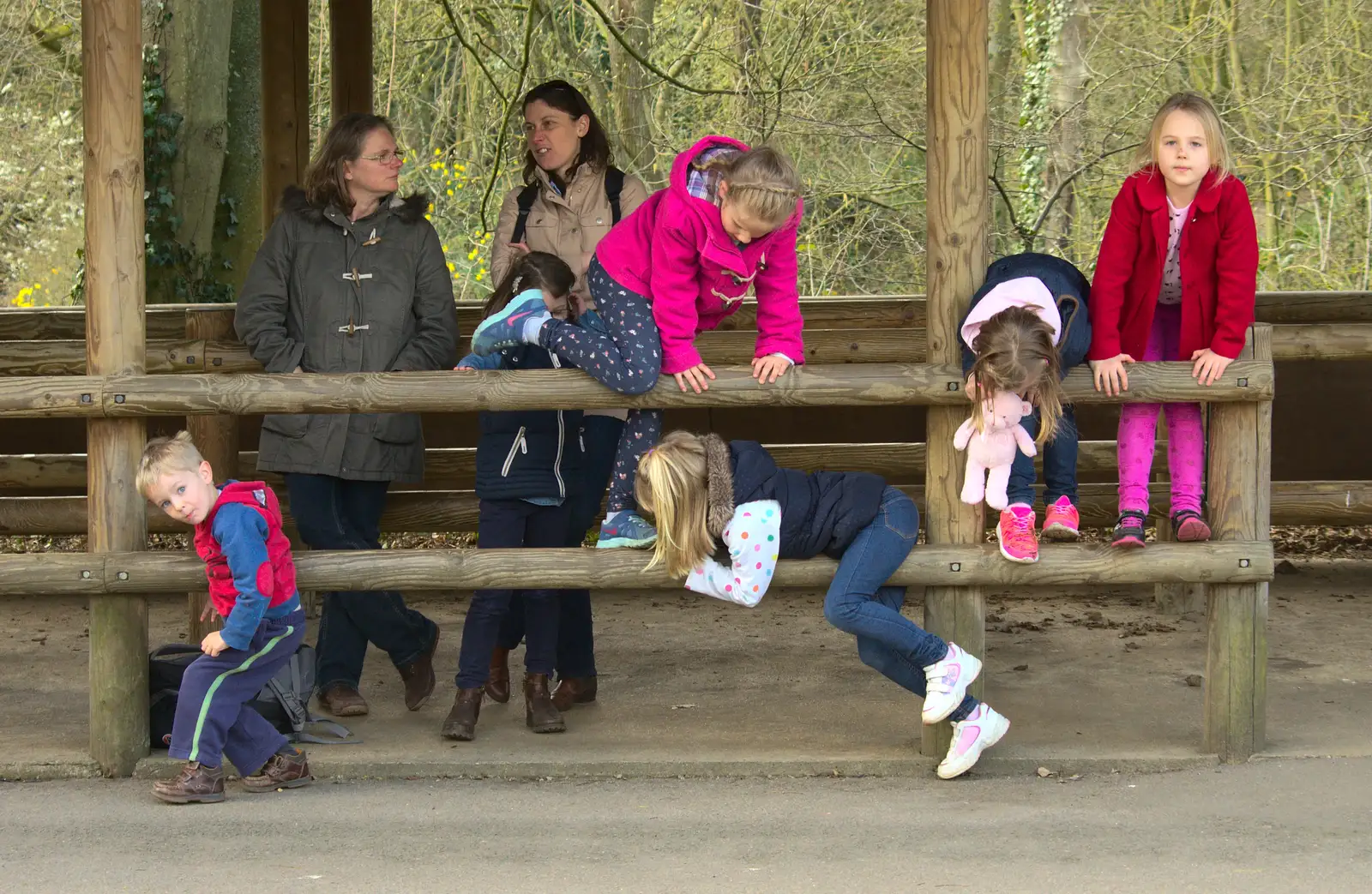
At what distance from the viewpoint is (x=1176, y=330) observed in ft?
15.3

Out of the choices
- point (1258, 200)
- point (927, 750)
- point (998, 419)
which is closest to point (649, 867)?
point (927, 750)

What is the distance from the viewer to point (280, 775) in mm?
4387

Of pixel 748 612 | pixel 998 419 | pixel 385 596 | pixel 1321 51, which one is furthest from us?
pixel 1321 51

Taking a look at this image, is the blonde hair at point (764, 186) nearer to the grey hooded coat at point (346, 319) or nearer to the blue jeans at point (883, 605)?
the blue jeans at point (883, 605)

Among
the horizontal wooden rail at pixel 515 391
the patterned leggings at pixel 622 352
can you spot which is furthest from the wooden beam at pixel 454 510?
the patterned leggings at pixel 622 352

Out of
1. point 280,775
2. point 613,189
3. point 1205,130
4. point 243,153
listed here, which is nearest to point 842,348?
point 613,189

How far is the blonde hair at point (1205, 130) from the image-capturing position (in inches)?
169

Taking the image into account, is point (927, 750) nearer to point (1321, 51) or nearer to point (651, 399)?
point (651, 399)

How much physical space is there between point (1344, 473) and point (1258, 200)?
5949 millimetres

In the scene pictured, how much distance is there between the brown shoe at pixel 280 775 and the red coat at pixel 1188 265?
250 cm

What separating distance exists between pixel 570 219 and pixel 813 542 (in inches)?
53.6

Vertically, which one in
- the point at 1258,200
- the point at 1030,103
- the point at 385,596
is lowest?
the point at 385,596

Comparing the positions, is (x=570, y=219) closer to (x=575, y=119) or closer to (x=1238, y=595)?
(x=575, y=119)

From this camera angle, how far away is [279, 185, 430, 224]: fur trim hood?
4.90 meters
